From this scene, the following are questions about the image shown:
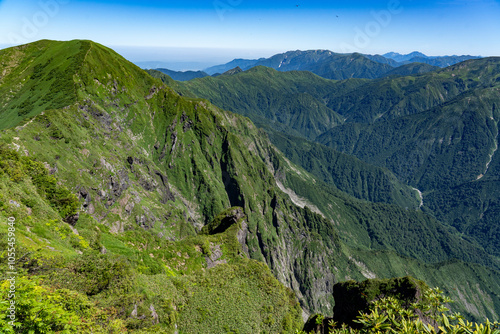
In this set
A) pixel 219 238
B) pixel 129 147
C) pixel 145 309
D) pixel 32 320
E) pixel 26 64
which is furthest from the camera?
pixel 26 64

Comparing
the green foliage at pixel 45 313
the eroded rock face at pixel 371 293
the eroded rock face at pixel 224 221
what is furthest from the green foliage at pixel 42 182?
the eroded rock face at pixel 371 293

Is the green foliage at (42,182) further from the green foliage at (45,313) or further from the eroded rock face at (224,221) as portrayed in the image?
the eroded rock face at (224,221)

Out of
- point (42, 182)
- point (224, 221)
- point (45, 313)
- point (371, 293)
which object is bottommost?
point (224, 221)

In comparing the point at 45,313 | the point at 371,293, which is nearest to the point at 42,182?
the point at 45,313

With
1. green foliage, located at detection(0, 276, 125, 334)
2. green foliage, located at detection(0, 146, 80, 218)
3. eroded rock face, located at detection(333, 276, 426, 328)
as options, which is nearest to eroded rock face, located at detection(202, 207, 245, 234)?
eroded rock face, located at detection(333, 276, 426, 328)

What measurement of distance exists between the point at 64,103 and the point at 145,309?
153 m

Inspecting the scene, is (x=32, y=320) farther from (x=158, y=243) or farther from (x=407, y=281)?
(x=407, y=281)

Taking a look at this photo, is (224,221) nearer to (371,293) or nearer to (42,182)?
(371,293)

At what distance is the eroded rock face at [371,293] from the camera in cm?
4850

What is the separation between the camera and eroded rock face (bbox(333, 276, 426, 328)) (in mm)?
48500

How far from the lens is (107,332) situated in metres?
24.1

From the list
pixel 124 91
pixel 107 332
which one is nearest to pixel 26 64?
pixel 124 91

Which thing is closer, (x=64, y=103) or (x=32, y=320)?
(x=32, y=320)

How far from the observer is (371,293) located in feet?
163
